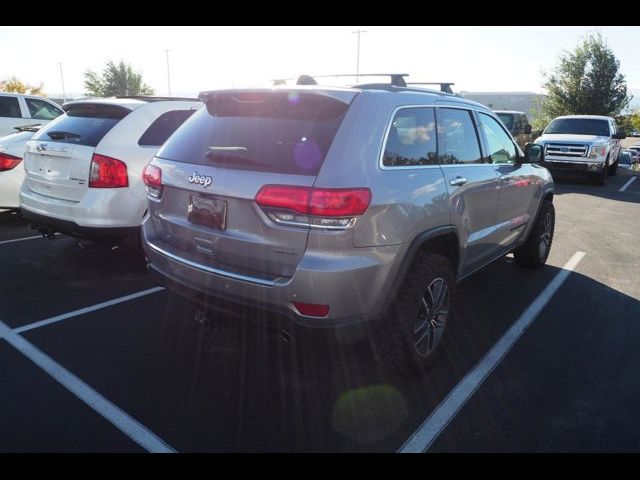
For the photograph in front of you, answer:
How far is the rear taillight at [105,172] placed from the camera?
4.62m

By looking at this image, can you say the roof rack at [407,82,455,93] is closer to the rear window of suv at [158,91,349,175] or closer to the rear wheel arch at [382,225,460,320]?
the rear wheel arch at [382,225,460,320]

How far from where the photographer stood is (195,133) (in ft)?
10.9

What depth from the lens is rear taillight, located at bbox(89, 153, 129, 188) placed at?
4.62 metres

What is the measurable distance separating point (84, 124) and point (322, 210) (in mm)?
3504

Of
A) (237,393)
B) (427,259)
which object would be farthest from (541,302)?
(237,393)

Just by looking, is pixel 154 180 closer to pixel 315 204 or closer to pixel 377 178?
pixel 315 204

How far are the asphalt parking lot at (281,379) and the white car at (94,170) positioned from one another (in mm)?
623

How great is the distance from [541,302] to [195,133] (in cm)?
348

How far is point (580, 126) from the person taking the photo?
15.0 meters

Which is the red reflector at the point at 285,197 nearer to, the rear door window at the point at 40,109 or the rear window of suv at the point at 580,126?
the rear door window at the point at 40,109

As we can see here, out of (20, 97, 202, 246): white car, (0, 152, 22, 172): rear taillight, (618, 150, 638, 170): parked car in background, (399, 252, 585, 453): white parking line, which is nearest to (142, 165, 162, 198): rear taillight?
(20, 97, 202, 246): white car

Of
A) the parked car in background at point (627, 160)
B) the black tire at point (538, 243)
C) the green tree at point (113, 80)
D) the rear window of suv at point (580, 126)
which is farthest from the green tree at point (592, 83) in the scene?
the green tree at point (113, 80)

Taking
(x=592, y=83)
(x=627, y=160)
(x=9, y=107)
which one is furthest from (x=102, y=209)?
(x=592, y=83)

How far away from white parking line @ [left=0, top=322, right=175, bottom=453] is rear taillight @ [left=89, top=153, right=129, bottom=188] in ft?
4.86
